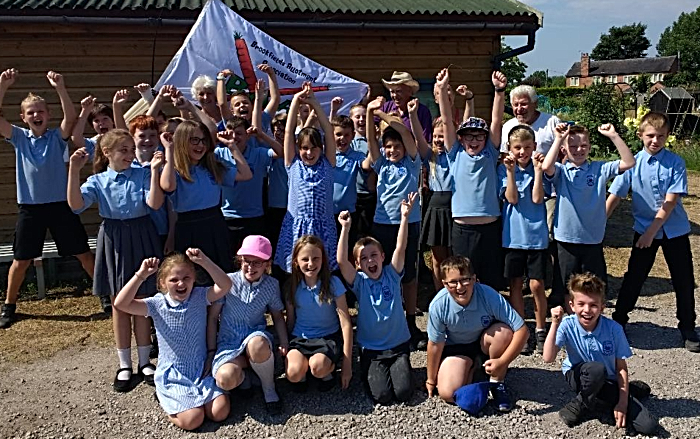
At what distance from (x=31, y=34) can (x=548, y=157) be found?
A: 5.77 metres

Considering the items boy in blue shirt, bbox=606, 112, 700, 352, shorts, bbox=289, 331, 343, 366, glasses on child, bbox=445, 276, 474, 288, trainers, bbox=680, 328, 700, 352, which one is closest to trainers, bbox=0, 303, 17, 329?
shorts, bbox=289, 331, 343, 366

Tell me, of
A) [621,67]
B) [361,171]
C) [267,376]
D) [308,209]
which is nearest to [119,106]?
[308,209]

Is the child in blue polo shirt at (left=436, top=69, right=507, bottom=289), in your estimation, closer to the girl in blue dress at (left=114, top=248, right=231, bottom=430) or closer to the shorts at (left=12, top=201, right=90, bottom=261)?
the girl in blue dress at (left=114, top=248, right=231, bottom=430)

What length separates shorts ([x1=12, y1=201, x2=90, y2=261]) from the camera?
17.2 feet

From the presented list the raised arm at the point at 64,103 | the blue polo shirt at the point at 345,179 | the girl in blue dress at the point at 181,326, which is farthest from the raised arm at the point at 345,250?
the raised arm at the point at 64,103

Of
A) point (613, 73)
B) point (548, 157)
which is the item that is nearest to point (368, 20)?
point (548, 157)

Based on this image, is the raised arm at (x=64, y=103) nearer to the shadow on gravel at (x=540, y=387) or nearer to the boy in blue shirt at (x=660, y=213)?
the shadow on gravel at (x=540, y=387)

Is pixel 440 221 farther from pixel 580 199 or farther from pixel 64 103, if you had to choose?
pixel 64 103

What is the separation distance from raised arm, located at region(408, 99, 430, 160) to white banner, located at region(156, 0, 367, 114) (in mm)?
1914

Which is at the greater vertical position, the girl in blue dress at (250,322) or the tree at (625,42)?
the tree at (625,42)

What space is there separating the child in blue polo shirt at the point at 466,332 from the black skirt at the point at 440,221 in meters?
1.06

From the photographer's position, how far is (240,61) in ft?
19.7

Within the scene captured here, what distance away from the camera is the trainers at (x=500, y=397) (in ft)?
12.0

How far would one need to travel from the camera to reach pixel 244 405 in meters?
3.76
